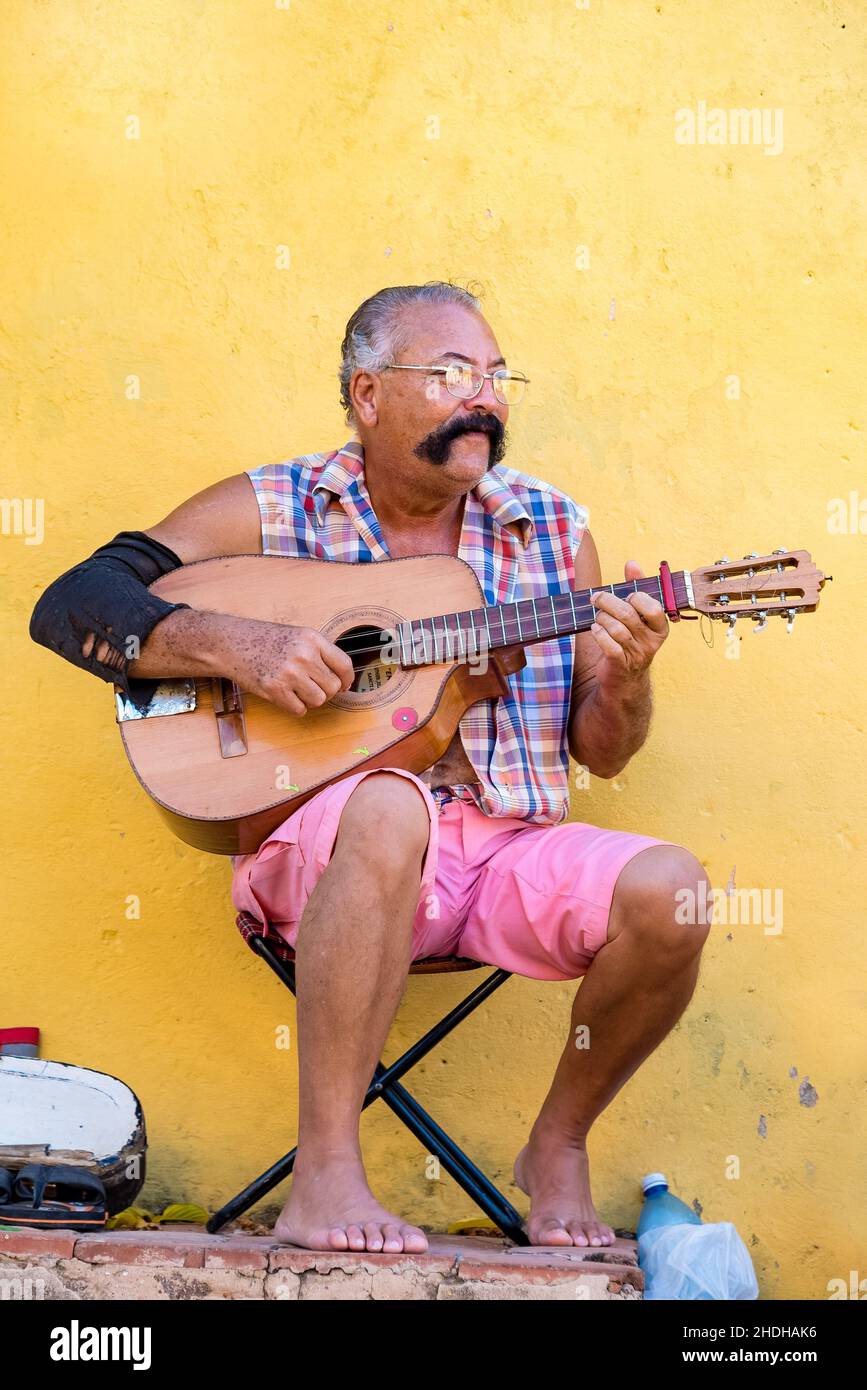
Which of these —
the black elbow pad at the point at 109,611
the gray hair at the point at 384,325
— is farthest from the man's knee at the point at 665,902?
the gray hair at the point at 384,325

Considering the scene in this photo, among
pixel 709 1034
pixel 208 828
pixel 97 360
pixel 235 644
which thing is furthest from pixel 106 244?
pixel 709 1034

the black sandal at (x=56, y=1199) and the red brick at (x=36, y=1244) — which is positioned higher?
the black sandal at (x=56, y=1199)

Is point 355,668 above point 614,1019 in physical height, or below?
above

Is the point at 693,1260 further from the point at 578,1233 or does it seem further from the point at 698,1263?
the point at 578,1233

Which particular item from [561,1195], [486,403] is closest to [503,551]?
[486,403]

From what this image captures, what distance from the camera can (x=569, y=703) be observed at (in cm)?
313

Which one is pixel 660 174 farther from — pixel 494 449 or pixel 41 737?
pixel 41 737

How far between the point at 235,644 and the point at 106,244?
4.78ft

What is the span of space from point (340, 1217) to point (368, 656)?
1.04m

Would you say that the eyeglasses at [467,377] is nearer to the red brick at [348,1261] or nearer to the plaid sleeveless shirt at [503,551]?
the plaid sleeveless shirt at [503,551]

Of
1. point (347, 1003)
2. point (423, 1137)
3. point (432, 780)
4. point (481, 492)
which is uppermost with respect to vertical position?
point (481, 492)

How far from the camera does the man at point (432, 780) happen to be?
7.84 ft

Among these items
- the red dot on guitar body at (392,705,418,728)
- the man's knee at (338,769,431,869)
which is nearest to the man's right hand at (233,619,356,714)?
the red dot on guitar body at (392,705,418,728)

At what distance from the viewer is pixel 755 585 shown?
2.76m
